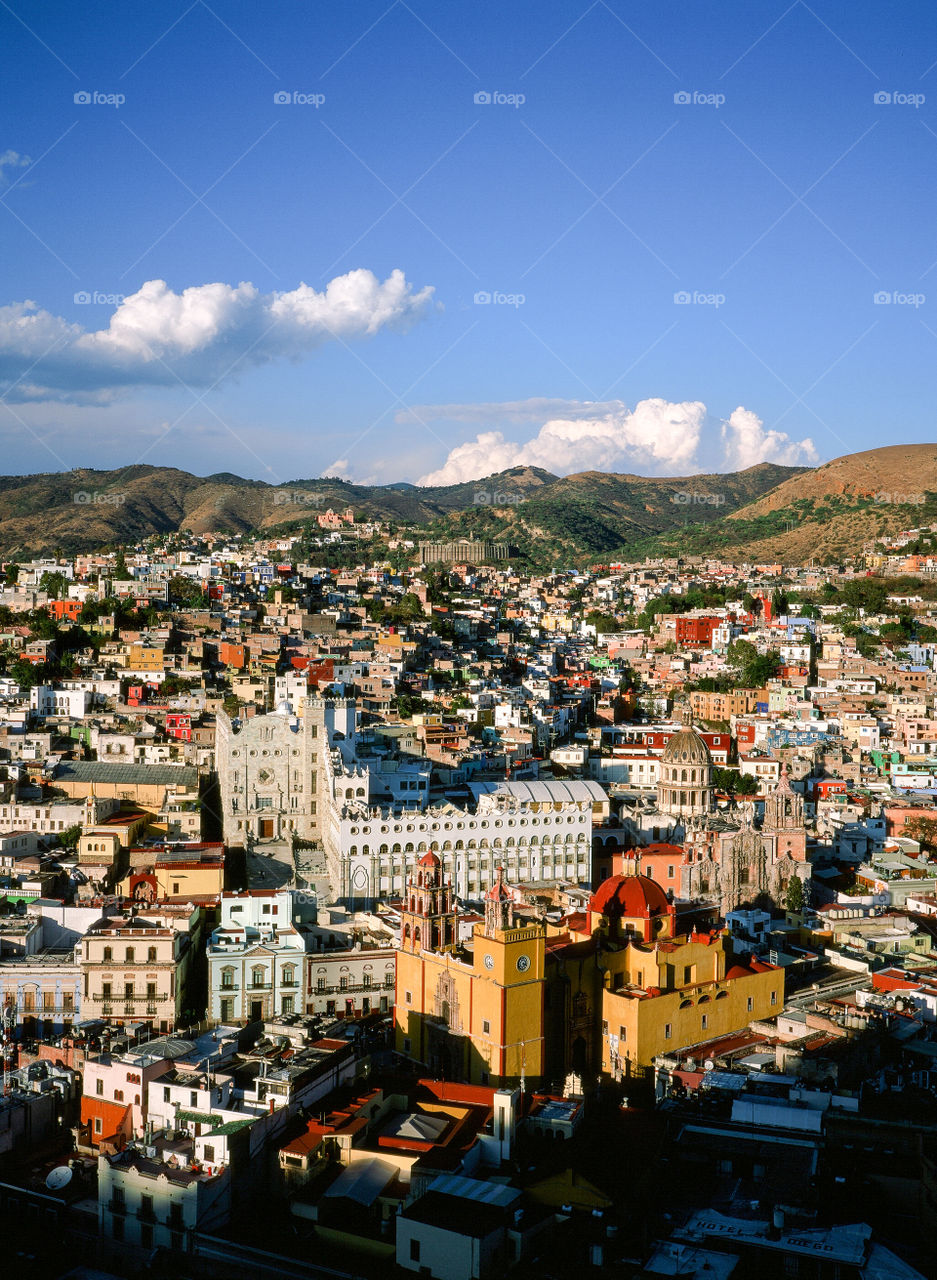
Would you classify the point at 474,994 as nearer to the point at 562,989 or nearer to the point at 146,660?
the point at 562,989

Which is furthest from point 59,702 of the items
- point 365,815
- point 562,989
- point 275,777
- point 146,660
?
point 562,989

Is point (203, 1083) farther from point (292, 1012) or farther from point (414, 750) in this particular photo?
point (414, 750)

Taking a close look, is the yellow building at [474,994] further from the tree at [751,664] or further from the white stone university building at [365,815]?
the tree at [751,664]

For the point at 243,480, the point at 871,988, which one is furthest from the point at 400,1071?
the point at 243,480

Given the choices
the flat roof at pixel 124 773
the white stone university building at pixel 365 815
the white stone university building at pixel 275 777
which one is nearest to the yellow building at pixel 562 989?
the white stone university building at pixel 365 815

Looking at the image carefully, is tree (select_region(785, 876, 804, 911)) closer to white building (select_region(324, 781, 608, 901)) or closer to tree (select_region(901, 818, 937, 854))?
white building (select_region(324, 781, 608, 901))
